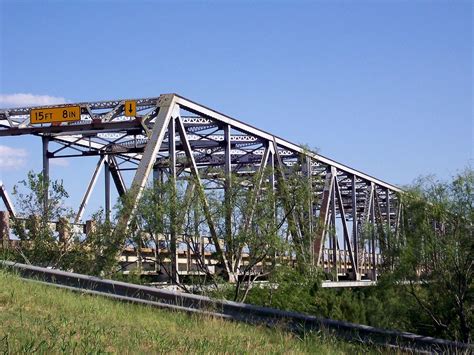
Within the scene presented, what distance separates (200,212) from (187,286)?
8.13 feet

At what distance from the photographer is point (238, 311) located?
1002 centimetres

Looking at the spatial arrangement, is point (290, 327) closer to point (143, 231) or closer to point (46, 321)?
point (46, 321)

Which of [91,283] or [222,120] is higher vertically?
[222,120]

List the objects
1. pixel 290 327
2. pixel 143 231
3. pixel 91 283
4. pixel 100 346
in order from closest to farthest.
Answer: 1. pixel 100 346
2. pixel 290 327
3. pixel 91 283
4. pixel 143 231

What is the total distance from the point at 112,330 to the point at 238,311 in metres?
2.26

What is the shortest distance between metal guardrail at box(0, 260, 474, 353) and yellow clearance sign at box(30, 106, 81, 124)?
1462cm

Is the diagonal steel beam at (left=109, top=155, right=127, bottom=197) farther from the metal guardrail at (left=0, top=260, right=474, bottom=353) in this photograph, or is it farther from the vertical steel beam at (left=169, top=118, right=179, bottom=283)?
the metal guardrail at (left=0, top=260, right=474, bottom=353)

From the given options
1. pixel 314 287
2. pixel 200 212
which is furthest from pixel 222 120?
pixel 314 287

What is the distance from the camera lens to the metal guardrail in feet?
30.5

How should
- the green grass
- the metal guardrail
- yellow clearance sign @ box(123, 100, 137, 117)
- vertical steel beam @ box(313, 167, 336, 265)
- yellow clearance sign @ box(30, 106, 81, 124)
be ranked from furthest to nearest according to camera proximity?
vertical steel beam @ box(313, 167, 336, 265)
yellow clearance sign @ box(30, 106, 81, 124)
yellow clearance sign @ box(123, 100, 137, 117)
the metal guardrail
the green grass

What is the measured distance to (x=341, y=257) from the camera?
48.6m

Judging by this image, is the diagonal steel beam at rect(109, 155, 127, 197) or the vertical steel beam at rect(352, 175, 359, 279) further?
the vertical steel beam at rect(352, 175, 359, 279)

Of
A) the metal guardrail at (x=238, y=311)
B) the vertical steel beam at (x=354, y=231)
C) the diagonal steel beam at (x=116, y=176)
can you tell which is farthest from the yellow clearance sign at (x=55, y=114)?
the vertical steel beam at (x=354, y=231)

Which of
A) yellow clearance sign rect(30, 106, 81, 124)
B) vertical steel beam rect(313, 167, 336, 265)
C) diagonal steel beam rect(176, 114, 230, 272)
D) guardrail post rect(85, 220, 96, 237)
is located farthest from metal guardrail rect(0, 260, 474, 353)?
vertical steel beam rect(313, 167, 336, 265)
